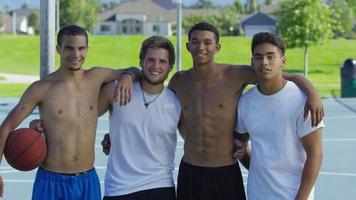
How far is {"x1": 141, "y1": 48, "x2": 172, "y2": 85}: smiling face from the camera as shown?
5004 mm

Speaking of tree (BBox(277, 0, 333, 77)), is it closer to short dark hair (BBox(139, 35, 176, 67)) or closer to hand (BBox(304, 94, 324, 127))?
short dark hair (BBox(139, 35, 176, 67))

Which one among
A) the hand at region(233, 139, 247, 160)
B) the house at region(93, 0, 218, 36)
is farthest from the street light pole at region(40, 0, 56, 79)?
the house at region(93, 0, 218, 36)

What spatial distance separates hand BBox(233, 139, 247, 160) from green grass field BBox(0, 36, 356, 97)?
3198 centimetres

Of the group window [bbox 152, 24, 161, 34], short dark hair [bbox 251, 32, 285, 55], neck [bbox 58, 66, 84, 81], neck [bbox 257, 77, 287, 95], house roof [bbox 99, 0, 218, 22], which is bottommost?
neck [bbox 257, 77, 287, 95]

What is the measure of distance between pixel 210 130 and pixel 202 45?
62cm

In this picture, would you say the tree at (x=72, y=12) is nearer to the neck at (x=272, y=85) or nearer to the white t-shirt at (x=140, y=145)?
the white t-shirt at (x=140, y=145)

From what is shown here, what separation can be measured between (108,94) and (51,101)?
1.33 feet

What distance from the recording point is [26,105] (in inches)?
198

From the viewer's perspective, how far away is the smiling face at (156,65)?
5.00 metres

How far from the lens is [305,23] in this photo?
3138 cm

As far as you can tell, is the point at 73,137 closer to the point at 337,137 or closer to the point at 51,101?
the point at 51,101

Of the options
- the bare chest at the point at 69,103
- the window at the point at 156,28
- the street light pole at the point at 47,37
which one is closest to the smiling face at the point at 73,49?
the bare chest at the point at 69,103

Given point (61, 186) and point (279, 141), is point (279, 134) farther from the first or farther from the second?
point (61, 186)

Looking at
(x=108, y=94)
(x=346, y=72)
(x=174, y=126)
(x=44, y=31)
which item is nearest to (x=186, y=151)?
(x=174, y=126)
